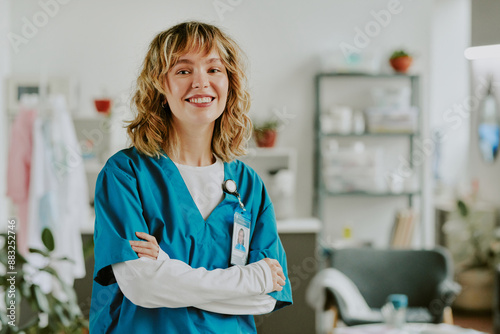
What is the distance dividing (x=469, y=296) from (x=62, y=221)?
3.35 m

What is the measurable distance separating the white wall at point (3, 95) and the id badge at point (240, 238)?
9.86 feet

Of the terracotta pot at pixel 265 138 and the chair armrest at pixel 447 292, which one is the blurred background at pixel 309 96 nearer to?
the terracotta pot at pixel 265 138

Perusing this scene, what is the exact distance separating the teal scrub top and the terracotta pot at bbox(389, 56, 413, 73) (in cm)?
343

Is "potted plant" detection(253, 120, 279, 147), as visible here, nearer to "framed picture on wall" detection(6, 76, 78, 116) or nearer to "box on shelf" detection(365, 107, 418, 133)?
"box on shelf" detection(365, 107, 418, 133)

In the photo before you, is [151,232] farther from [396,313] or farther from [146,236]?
[396,313]

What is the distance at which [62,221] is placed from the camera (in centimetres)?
331

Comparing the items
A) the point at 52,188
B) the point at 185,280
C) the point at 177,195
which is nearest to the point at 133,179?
the point at 177,195

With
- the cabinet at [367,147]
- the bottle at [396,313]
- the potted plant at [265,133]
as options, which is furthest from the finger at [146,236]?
the cabinet at [367,147]

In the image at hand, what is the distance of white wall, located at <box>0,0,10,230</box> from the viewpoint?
3.69 metres

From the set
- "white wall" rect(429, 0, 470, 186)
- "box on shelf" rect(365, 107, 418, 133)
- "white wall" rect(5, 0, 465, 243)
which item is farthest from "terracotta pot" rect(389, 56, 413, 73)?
"white wall" rect(429, 0, 470, 186)

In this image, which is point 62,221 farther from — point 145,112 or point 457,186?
point 457,186

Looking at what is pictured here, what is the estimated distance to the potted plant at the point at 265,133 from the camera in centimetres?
403

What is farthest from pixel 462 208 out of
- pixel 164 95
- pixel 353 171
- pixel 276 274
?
pixel 164 95

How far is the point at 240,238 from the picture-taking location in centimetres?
100
